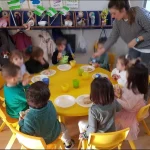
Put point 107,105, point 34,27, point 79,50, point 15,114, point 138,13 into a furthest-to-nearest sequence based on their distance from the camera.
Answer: point 79,50 → point 34,27 → point 138,13 → point 15,114 → point 107,105

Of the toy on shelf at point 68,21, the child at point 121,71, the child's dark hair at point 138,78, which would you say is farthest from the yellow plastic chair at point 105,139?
the toy on shelf at point 68,21

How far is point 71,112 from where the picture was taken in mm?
1851

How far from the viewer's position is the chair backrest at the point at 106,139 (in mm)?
1562

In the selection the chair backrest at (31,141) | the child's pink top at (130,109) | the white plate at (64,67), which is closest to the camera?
the chair backrest at (31,141)

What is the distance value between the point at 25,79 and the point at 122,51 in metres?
2.06

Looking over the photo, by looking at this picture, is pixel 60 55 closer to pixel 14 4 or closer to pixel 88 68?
pixel 88 68

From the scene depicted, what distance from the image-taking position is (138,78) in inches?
75.2

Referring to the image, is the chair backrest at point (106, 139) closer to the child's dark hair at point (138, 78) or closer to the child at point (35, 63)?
the child's dark hair at point (138, 78)

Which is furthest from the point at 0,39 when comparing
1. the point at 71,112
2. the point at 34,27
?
the point at 71,112

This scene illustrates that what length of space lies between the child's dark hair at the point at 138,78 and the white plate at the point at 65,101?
564 millimetres

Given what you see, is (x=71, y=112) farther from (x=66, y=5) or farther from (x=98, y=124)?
(x=66, y=5)

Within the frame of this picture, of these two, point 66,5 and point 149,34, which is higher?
point 66,5

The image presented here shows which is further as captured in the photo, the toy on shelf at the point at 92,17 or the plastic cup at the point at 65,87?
the toy on shelf at the point at 92,17

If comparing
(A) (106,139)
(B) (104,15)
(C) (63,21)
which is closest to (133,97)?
(A) (106,139)
